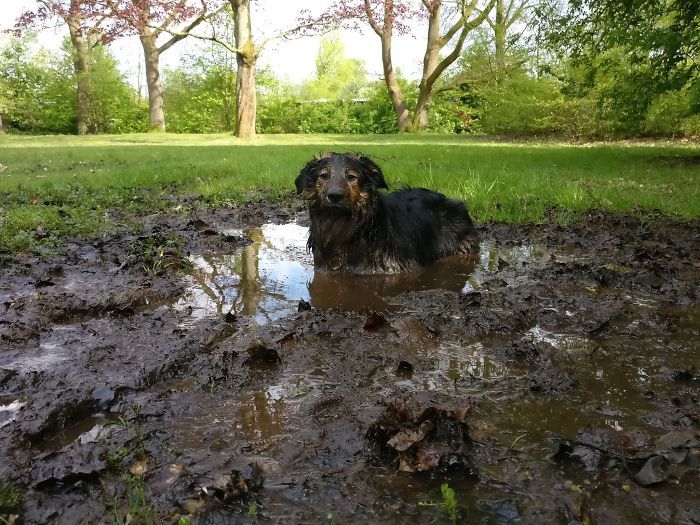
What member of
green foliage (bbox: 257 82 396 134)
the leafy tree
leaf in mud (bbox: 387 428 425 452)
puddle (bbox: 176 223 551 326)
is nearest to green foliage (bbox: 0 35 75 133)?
green foliage (bbox: 257 82 396 134)

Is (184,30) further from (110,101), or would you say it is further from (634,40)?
(634,40)

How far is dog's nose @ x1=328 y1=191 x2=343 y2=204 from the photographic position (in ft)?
15.9

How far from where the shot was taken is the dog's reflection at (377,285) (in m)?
4.37

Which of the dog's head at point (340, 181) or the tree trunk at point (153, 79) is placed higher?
the tree trunk at point (153, 79)

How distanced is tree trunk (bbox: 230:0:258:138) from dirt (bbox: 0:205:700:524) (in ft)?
70.4

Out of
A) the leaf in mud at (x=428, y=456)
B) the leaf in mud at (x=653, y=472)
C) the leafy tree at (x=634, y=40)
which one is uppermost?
the leafy tree at (x=634, y=40)

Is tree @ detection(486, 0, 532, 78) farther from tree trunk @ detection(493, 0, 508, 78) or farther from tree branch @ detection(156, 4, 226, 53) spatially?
tree branch @ detection(156, 4, 226, 53)

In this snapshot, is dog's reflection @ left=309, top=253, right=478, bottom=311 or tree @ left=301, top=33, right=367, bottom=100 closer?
dog's reflection @ left=309, top=253, right=478, bottom=311

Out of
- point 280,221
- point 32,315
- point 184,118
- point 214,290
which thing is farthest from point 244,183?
point 184,118

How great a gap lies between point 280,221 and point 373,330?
4.60 m

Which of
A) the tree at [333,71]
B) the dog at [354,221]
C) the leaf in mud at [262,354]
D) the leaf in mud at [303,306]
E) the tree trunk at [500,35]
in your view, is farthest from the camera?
the tree at [333,71]

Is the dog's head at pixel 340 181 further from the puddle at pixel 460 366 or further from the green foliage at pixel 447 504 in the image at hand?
the green foliage at pixel 447 504

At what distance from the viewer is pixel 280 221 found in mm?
7797

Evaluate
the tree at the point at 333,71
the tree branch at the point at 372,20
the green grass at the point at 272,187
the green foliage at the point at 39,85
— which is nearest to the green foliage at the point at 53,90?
the green foliage at the point at 39,85
